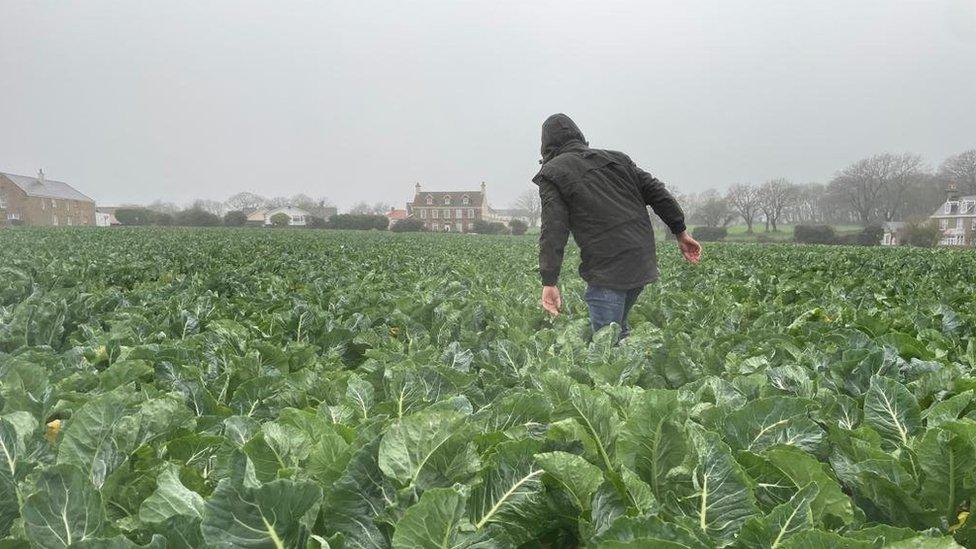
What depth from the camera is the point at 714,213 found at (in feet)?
290

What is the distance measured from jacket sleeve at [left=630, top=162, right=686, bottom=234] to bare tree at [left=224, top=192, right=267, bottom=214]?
11602cm

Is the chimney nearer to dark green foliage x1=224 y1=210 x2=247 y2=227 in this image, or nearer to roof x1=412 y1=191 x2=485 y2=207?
roof x1=412 y1=191 x2=485 y2=207

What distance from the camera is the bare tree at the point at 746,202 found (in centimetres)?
9038

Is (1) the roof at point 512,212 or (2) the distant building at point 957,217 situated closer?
(2) the distant building at point 957,217

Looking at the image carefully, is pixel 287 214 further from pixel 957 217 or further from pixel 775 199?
pixel 957 217

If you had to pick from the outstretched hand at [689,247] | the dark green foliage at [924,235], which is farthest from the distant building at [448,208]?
the outstretched hand at [689,247]

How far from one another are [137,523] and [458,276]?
32.5ft

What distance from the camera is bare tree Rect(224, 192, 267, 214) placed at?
113 metres

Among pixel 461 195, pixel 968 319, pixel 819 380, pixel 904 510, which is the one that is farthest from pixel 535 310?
pixel 461 195

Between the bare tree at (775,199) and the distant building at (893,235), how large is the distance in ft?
57.4

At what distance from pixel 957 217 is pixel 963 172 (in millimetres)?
6904

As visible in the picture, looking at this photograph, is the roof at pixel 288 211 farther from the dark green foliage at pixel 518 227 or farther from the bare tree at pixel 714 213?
the bare tree at pixel 714 213

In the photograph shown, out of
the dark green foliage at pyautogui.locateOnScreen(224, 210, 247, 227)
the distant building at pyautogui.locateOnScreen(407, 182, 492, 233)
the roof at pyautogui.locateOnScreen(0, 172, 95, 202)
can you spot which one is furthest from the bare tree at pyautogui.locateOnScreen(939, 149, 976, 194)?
the roof at pyautogui.locateOnScreen(0, 172, 95, 202)

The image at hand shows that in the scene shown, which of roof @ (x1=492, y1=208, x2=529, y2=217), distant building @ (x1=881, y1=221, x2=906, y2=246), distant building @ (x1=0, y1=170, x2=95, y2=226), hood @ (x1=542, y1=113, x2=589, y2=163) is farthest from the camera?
roof @ (x1=492, y1=208, x2=529, y2=217)
